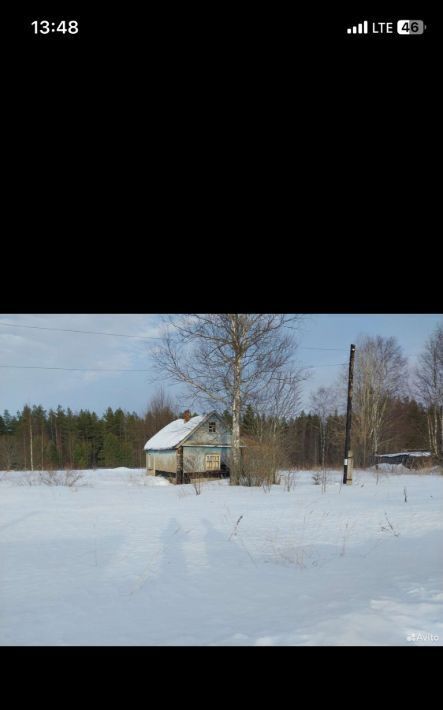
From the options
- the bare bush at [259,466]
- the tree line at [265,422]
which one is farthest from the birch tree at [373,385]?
the bare bush at [259,466]

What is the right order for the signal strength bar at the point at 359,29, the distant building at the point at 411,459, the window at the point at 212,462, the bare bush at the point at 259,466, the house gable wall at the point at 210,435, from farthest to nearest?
the distant building at the point at 411,459 < the window at the point at 212,462 < the house gable wall at the point at 210,435 < the bare bush at the point at 259,466 < the signal strength bar at the point at 359,29

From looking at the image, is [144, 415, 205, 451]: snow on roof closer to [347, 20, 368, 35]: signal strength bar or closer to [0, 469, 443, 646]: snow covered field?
[0, 469, 443, 646]: snow covered field

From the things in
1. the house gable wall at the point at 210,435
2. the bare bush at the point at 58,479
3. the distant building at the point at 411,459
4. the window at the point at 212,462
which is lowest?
the distant building at the point at 411,459

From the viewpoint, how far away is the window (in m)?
27.1

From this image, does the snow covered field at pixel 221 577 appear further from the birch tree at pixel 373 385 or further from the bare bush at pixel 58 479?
the birch tree at pixel 373 385

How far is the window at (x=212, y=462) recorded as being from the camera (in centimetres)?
2710

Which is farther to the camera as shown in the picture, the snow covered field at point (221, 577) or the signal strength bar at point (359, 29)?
the snow covered field at point (221, 577)

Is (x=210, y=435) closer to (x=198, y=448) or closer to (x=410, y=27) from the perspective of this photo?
(x=198, y=448)

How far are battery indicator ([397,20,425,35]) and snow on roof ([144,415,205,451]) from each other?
2521 centimetres

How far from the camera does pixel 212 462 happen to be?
27.2 metres

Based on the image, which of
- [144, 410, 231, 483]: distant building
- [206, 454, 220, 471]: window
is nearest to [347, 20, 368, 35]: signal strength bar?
[144, 410, 231, 483]: distant building

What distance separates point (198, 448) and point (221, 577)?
2229cm

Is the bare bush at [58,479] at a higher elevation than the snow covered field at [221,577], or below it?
below

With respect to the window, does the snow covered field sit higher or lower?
higher
